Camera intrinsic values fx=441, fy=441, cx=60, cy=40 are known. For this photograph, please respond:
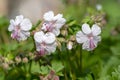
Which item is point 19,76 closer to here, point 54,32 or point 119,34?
point 54,32

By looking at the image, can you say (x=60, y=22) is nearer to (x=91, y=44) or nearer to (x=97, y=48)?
(x=91, y=44)

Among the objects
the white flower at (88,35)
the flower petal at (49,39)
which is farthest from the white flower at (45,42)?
the white flower at (88,35)

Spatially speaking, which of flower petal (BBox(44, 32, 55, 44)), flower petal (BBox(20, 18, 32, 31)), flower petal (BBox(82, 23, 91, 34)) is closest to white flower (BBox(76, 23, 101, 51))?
flower petal (BBox(82, 23, 91, 34))

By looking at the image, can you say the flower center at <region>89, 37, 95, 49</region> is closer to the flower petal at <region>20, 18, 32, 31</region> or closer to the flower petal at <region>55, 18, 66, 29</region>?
the flower petal at <region>55, 18, 66, 29</region>

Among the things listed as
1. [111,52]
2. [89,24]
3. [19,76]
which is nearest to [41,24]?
[89,24]

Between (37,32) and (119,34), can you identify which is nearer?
(37,32)

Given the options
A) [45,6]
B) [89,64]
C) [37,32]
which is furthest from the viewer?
[45,6]

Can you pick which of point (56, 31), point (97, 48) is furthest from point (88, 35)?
point (97, 48)
